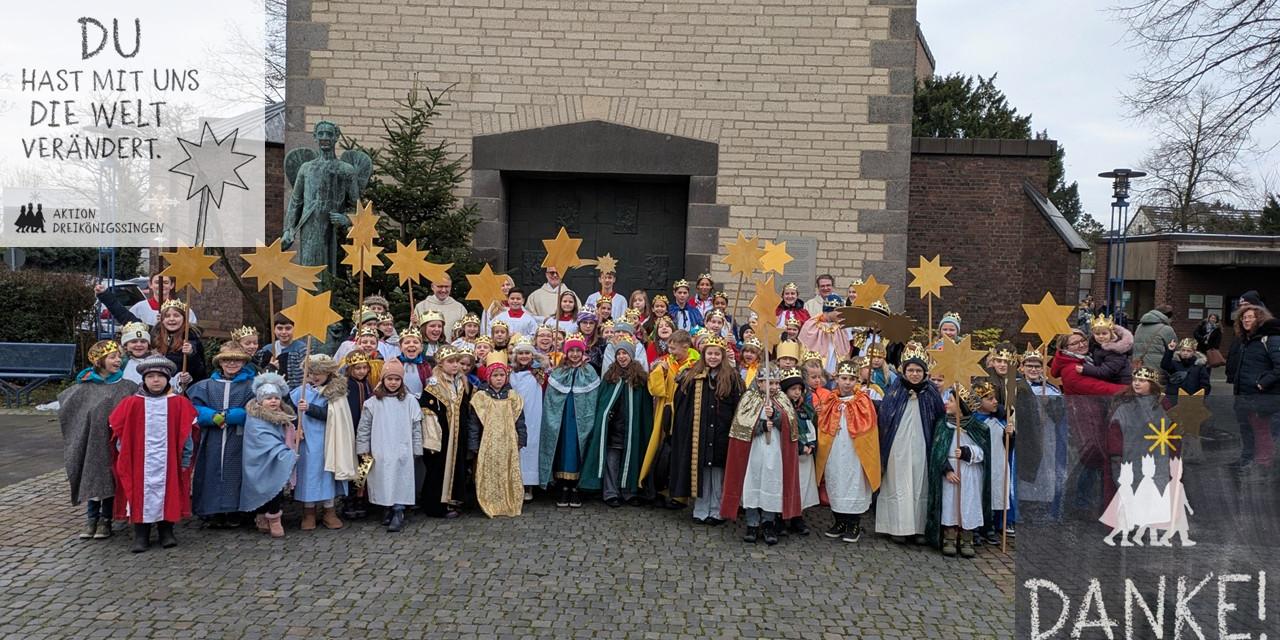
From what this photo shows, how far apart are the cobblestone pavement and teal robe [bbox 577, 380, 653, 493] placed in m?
0.59

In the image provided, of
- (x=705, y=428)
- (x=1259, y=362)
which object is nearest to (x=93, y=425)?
(x=705, y=428)

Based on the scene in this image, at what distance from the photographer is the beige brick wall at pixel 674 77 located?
12.7 meters

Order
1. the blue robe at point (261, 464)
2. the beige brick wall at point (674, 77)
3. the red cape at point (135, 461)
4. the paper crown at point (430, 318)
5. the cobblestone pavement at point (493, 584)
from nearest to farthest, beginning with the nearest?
1. the cobblestone pavement at point (493, 584)
2. the red cape at point (135, 461)
3. the blue robe at point (261, 464)
4. the paper crown at point (430, 318)
5. the beige brick wall at point (674, 77)

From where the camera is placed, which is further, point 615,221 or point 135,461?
point 615,221

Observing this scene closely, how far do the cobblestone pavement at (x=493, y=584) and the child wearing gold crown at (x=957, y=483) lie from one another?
0.20 metres

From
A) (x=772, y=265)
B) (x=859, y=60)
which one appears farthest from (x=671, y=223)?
(x=772, y=265)

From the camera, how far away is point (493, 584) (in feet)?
19.3

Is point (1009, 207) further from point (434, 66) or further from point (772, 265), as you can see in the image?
point (434, 66)

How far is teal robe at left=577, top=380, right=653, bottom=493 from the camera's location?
7.89m

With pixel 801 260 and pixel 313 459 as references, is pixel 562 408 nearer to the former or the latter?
pixel 313 459

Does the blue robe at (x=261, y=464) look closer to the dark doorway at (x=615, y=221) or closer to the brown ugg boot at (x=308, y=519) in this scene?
the brown ugg boot at (x=308, y=519)

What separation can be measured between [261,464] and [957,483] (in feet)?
16.5

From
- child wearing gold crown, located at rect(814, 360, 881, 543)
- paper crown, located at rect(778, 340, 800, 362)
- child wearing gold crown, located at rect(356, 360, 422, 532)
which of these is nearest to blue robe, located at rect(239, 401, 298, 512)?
child wearing gold crown, located at rect(356, 360, 422, 532)

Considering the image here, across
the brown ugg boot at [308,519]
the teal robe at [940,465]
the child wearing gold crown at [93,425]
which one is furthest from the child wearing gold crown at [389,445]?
the teal robe at [940,465]
